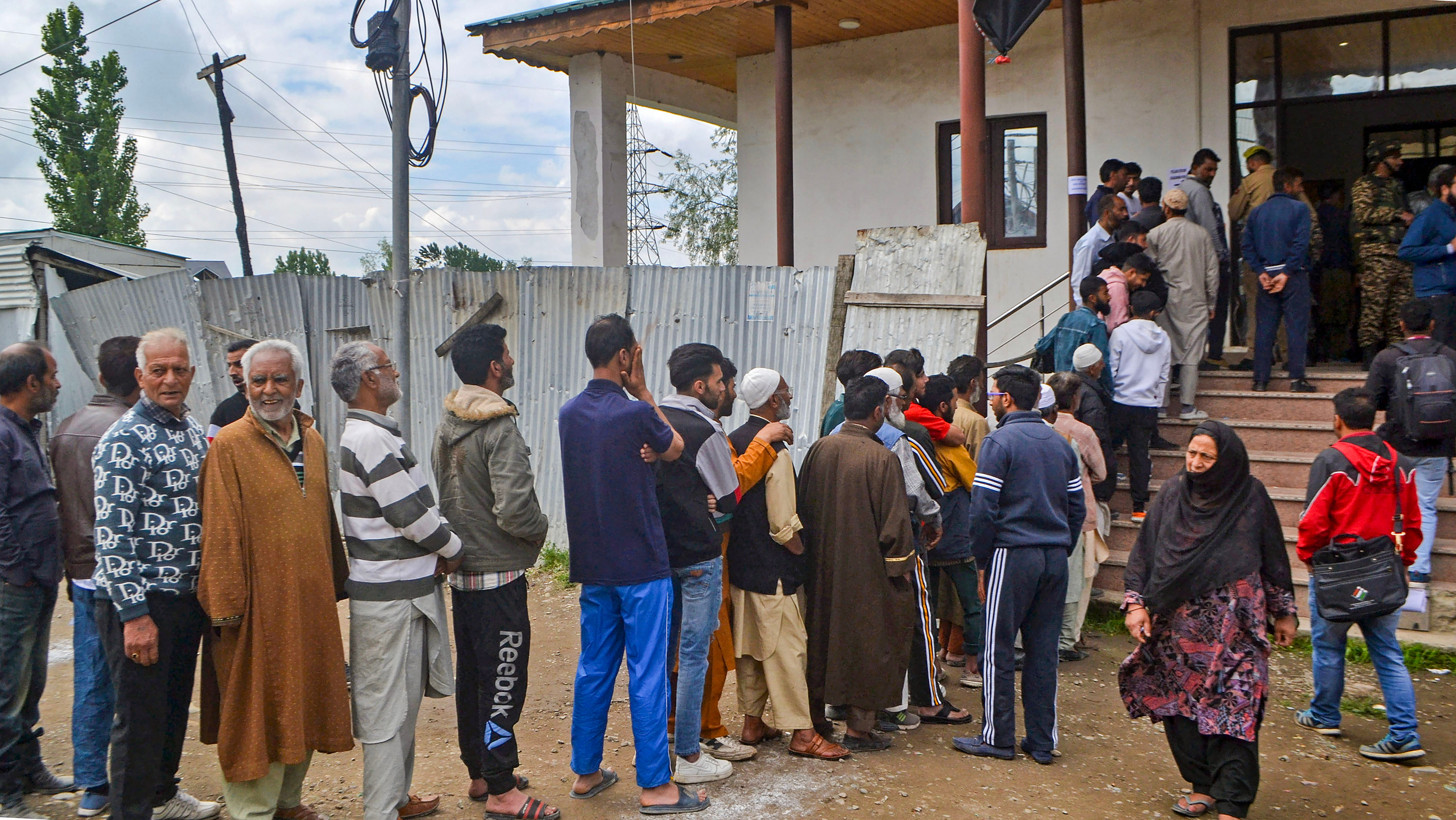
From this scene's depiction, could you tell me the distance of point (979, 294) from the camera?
701 centimetres

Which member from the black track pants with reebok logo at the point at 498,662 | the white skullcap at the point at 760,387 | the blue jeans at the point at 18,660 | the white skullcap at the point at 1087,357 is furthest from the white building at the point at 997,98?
the blue jeans at the point at 18,660

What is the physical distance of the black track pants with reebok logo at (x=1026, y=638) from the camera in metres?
4.62

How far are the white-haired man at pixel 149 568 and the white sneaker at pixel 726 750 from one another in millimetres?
2180

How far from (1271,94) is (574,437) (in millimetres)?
9005

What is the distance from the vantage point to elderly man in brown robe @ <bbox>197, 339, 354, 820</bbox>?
352 cm

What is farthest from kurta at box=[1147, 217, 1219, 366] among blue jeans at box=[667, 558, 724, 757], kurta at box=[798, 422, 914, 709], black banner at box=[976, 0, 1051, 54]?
blue jeans at box=[667, 558, 724, 757]

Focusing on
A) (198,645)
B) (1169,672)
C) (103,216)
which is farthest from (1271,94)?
(103,216)

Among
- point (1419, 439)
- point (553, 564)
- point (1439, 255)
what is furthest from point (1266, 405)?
point (553, 564)

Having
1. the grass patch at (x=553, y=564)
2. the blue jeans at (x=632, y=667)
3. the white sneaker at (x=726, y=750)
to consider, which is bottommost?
the white sneaker at (x=726, y=750)

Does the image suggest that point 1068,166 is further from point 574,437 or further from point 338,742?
point 338,742

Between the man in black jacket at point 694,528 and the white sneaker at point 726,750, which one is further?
the white sneaker at point 726,750

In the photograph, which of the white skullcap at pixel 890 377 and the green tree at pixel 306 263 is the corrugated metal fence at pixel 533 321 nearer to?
the white skullcap at pixel 890 377

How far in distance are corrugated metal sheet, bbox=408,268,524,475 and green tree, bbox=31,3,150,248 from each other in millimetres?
37340

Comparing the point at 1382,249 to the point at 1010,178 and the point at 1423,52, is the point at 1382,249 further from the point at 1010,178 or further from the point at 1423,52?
the point at 1010,178
